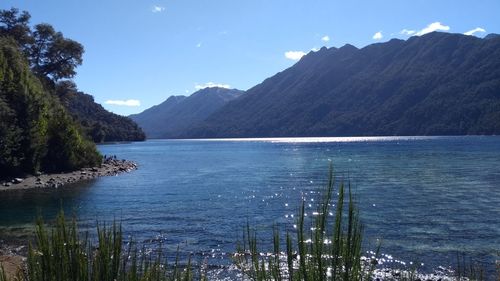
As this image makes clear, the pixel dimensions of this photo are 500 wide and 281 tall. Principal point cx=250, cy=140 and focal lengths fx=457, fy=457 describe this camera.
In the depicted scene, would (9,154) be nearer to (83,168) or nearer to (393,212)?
(83,168)

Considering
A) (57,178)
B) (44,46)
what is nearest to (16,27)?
(44,46)

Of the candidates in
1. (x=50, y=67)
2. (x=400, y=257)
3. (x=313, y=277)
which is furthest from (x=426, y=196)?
(x=50, y=67)

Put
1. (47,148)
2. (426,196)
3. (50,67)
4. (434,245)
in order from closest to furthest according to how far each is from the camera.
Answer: (434,245) < (426,196) < (47,148) < (50,67)

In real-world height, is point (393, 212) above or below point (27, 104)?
below

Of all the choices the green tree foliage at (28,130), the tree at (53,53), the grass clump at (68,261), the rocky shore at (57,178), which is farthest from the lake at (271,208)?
the tree at (53,53)

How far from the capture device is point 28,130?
169ft

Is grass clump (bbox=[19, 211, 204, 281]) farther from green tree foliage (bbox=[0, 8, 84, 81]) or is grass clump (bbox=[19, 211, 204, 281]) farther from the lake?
green tree foliage (bbox=[0, 8, 84, 81])

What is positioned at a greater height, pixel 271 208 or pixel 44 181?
pixel 44 181

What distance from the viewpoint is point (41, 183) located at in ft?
159

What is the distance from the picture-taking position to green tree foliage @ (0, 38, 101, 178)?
1911 inches

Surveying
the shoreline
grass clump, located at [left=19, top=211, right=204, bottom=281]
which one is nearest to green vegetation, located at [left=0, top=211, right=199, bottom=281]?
grass clump, located at [left=19, top=211, right=204, bottom=281]

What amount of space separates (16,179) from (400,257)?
4187 cm

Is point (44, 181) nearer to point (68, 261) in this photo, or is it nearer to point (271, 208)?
point (271, 208)

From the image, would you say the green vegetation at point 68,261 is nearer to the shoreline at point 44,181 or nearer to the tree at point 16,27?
the shoreline at point 44,181
